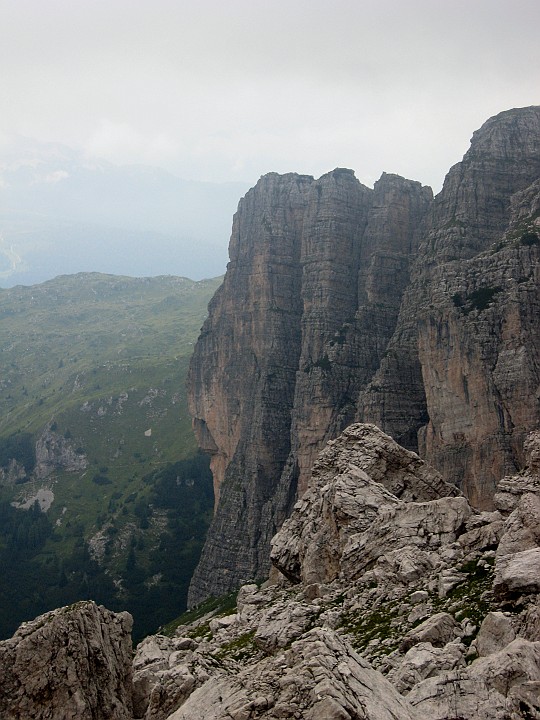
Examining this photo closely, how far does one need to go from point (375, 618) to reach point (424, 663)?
818cm

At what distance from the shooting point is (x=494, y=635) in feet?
89.9

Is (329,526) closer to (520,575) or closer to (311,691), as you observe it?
(520,575)

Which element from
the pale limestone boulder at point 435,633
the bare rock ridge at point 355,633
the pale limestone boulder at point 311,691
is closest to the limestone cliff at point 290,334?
the bare rock ridge at point 355,633

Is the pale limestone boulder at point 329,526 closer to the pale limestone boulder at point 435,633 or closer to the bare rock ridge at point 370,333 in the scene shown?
the pale limestone boulder at point 435,633

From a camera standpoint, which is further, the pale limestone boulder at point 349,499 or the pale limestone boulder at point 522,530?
the pale limestone boulder at point 349,499

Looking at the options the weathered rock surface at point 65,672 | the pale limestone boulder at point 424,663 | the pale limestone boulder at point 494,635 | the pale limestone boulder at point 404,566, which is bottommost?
the weathered rock surface at point 65,672

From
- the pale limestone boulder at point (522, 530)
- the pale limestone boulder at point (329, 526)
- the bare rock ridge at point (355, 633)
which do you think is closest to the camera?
the bare rock ridge at point (355, 633)

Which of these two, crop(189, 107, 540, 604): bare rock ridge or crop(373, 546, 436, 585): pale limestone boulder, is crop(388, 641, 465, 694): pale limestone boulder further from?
crop(189, 107, 540, 604): bare rock ridge

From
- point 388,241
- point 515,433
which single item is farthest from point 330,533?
point 388,241

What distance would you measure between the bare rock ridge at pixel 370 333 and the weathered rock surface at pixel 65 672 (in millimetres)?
57296

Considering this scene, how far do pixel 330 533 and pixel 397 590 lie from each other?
36.0 feet

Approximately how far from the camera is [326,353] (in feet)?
398

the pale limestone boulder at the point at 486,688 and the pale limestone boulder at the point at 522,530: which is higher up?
the pale limestone boulder at the point at 522,530

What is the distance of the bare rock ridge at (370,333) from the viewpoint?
89.5 m
